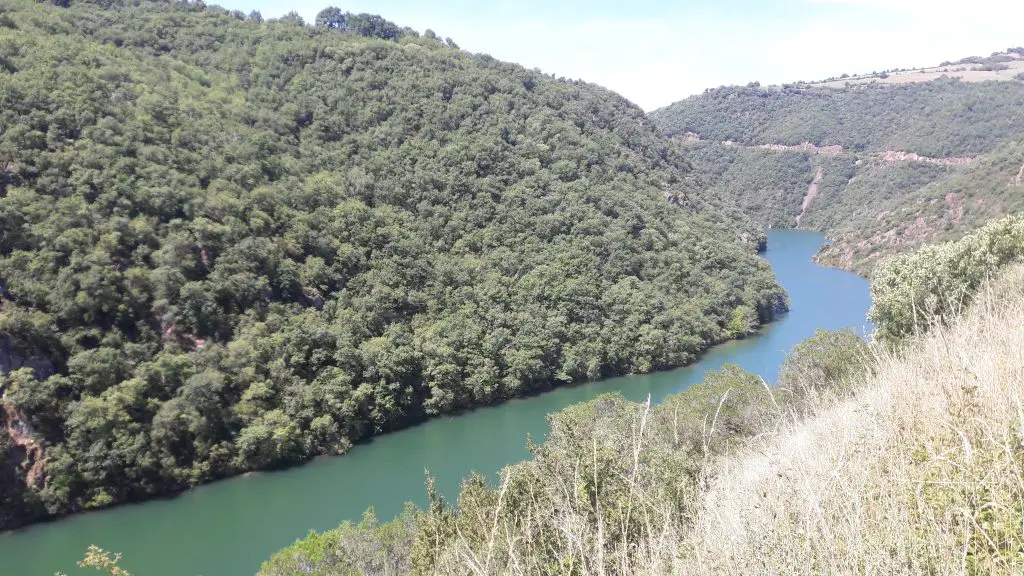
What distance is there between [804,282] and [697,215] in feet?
42.4

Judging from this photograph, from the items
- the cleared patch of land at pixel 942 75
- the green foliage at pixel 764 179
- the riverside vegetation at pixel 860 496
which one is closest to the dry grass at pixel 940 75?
the cleared patch of land at pixel 942 75

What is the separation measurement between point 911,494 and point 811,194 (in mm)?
99231

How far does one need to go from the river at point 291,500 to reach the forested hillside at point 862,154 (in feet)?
114

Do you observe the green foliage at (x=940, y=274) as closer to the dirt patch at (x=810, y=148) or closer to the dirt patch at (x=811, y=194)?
the dirt patch at (x=811, y=194)

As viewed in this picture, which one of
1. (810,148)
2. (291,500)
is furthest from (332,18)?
(810,148)

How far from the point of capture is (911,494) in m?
3.01

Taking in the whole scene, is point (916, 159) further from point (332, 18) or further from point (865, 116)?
point (332, 18)

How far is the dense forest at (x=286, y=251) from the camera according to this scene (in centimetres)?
2272

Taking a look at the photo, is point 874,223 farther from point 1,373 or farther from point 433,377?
point 1,373

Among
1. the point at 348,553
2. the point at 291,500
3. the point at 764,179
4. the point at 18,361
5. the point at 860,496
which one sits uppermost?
the point at 764,179

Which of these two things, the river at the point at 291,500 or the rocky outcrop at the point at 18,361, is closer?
the river at the point at 291,500

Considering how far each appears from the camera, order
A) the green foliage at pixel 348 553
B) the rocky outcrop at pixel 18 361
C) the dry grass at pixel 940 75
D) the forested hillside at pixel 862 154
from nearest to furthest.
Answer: the green foliage at pixel 348 553 < the rocky outcrop at pixel 18 361 < the forested hillside at pixel 862 154 < the dry grass at pixel 940 75

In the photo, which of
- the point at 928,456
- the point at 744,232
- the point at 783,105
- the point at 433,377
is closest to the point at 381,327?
the point at 433,377

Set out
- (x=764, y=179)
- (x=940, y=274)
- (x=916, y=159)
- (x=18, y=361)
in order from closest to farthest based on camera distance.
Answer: (x=940, y=274) < (x=18, y=361) < (x=916, y=159) < (x=764, y=179)
